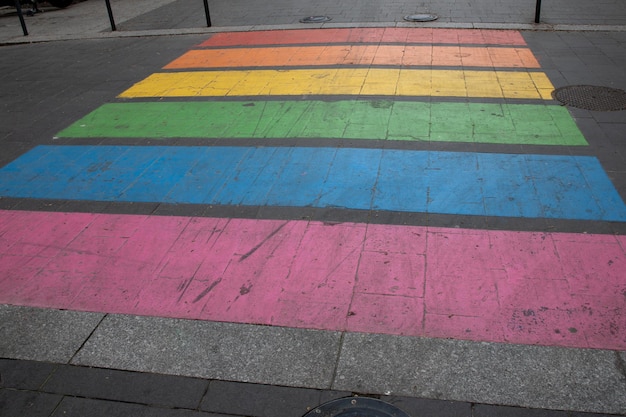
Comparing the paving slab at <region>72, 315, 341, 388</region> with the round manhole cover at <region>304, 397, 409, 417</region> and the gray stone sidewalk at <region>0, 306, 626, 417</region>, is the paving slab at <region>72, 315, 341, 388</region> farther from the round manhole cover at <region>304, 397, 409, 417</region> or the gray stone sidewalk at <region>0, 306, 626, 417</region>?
the round manhole cover at <region>304, 397, 409, 417</region>

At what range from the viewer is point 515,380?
11.3ft

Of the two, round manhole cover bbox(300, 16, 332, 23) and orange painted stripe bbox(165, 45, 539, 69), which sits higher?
round manhole cover bbox(300, 16, 332, 23)

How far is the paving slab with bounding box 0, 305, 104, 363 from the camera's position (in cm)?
396

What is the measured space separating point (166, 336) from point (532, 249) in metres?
3.16

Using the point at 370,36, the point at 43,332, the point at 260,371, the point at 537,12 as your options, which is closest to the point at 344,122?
the point at 260,371

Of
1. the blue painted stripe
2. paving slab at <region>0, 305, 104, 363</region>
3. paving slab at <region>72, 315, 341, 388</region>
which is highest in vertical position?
the blue painted stripe

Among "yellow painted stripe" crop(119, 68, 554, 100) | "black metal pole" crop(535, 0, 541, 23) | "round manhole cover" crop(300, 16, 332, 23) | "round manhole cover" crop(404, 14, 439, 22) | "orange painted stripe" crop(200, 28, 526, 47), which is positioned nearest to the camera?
"yellow painted stripe" crop(119, 68, 554, 100)

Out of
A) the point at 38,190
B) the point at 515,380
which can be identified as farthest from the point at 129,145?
the point at 515,380

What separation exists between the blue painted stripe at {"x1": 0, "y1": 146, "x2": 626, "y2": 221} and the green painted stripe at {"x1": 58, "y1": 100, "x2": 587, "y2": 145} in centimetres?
51

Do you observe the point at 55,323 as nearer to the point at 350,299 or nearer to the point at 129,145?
the point at 350,299

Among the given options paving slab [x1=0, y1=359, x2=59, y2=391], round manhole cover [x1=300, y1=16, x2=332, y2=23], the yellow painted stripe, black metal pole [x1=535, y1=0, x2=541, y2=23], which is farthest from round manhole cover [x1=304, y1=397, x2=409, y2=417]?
round manhole cover [x1=300, y1=16, x2=332, y2=23]

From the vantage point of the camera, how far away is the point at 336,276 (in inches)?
178

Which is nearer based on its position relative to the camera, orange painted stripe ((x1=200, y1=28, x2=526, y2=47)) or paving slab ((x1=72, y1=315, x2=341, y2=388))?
paving slab ((x1=72, y1=315, x2=341, y2=388))

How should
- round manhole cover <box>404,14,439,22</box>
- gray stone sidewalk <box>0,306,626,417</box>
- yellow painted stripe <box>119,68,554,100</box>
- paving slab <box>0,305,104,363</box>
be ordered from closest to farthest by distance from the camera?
gray stone sidewalk <box>0,306,626,417</box> → paving slab <box>0,305,104,363</box> → yellow painted stripe <box>119,68,554,100</box> → round manhole cover <box>404,14,439,22</box>
